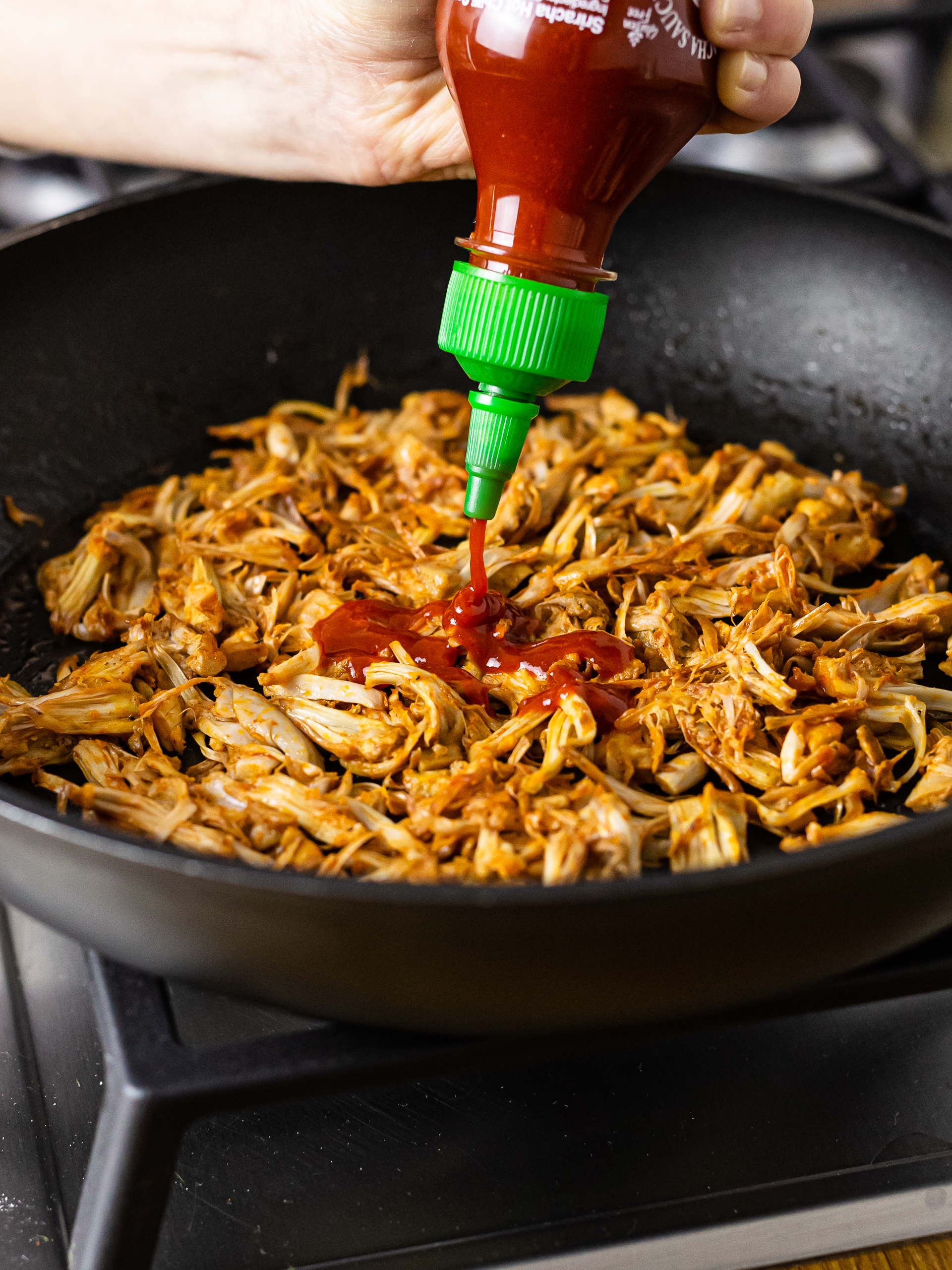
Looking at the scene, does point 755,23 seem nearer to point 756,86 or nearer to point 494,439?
point 756,86

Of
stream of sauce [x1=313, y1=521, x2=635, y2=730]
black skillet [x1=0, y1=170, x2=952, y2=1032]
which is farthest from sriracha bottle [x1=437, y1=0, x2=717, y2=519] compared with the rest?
black skillet [x1=0, y1=170, x2=952, y2=1032]

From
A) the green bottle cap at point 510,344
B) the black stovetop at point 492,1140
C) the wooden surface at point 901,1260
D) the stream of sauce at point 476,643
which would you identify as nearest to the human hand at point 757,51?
the green bottle cap at point 510,344

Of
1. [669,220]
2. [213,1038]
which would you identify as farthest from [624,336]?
[213,1038]

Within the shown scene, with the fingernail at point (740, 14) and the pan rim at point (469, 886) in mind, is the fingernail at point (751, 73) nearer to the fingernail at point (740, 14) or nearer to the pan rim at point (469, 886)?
the fingernail at point (740, 14)

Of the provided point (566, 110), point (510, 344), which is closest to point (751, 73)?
point (566, 110)

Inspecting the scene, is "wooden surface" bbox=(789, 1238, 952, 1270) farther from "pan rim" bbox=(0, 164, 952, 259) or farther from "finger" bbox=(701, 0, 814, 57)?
"pan rim" bbox=(0, 164, 952, 259)
